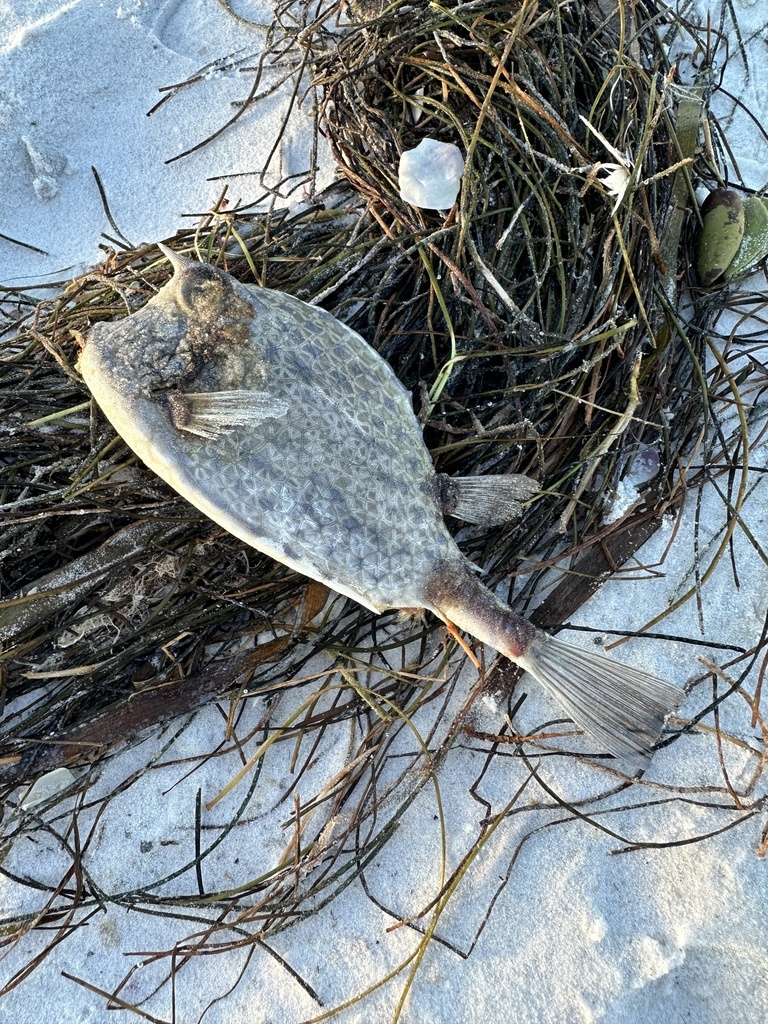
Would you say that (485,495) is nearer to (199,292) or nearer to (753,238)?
(199,292)

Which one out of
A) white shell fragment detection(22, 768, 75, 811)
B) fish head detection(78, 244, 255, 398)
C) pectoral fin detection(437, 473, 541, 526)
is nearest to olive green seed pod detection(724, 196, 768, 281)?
pectoral fin detection(437, 473, 541, 526)

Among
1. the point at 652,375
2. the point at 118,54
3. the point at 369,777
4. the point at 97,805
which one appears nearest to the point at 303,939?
the point at 369,777

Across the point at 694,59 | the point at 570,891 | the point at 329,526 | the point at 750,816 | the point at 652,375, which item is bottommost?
the point at 570,891

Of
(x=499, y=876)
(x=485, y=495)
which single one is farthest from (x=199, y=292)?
(x=499, y=876)

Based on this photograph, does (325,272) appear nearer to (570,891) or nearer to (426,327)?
(426,327)

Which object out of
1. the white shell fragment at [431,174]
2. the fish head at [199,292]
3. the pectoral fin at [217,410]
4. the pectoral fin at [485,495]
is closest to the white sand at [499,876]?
the pectoral fin at [485,495]

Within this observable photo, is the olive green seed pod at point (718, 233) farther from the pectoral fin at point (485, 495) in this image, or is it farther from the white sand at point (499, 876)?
the pectoral fin at point (485, 495)
